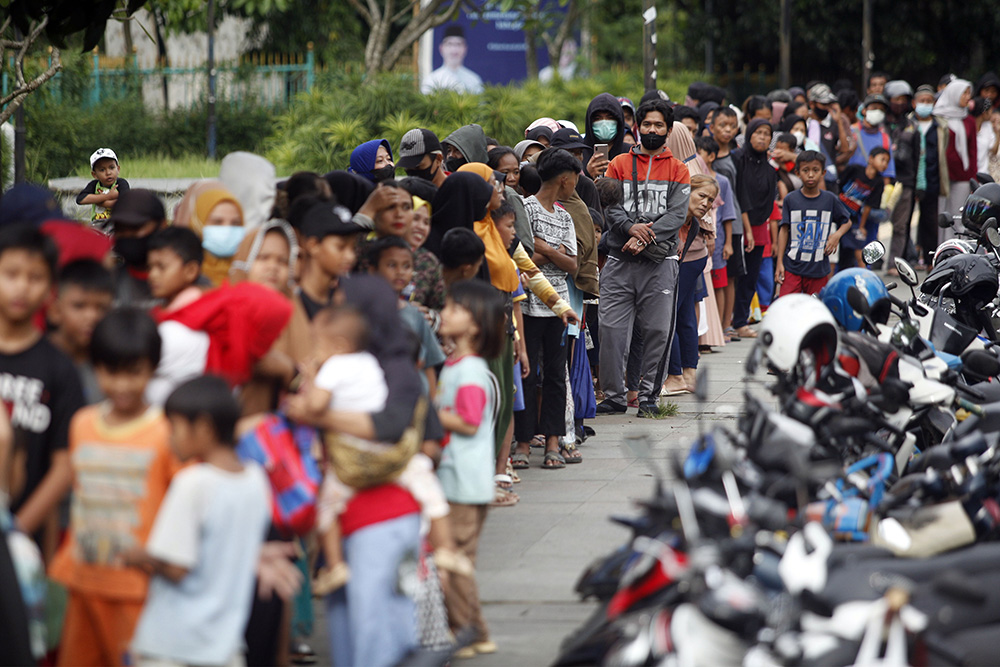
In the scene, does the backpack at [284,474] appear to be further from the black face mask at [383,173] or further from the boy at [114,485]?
the black face mask at [383,173]

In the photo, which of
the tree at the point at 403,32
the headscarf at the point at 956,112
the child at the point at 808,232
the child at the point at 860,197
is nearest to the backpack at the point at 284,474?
the child at the point at 808,232

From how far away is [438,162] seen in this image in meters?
7.74

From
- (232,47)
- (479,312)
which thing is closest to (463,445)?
(479,312)

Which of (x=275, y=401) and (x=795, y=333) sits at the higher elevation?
(x=795, y=333)

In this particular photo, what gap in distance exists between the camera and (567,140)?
9.60 metres

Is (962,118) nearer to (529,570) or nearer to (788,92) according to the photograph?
(788,92)

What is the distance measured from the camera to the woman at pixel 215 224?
17.2 ft

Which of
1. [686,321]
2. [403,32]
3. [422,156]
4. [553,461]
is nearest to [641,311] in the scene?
[686,321]

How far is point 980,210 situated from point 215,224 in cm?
616

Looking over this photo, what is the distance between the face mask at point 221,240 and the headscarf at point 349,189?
1.51 meters

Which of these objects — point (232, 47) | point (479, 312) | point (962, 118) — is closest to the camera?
point (479, 312)

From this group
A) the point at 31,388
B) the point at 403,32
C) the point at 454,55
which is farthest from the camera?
the point at 454,55

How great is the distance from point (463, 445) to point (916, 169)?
1284 cm

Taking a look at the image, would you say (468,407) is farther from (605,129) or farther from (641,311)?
(605,129)
